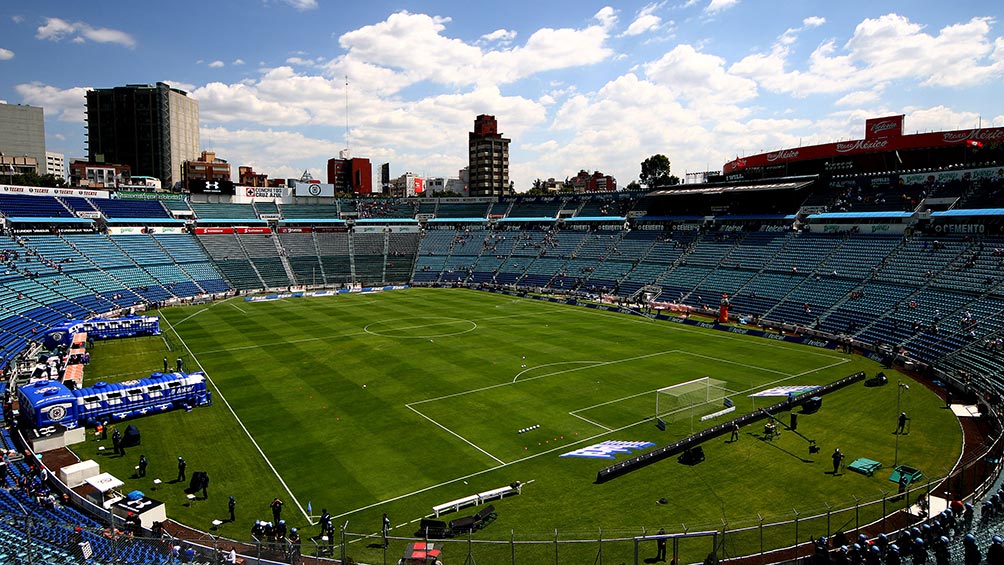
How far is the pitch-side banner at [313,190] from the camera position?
397 ft

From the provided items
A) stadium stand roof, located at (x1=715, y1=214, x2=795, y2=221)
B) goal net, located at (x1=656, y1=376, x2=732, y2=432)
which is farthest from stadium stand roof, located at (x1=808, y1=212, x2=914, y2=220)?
goal net, located at (x1=656, y1=376, x2=732, y2=432)

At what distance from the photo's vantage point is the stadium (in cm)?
2211

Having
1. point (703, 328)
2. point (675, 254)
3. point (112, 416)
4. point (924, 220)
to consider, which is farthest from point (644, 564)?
point (675, 254)

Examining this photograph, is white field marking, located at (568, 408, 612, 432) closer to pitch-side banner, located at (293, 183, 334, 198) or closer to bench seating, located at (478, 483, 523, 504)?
bench seating, located at (478, 483, 523, 504)

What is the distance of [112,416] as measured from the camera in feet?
110

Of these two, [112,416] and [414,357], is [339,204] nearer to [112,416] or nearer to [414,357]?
Answer: [414,357]

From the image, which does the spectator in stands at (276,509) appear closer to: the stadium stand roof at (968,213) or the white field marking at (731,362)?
the white field marking at (731,362)

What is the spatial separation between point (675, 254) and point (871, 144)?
89.9ft

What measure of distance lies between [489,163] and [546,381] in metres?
153

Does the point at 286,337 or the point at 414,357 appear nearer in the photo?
the point at 414,357

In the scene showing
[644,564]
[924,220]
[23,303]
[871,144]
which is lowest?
[644,564]

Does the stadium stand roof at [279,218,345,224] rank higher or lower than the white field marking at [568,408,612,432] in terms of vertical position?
higher

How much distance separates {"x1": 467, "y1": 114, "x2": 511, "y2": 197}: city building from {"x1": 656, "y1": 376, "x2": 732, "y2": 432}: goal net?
153837mm

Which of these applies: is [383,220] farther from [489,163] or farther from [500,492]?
[500,492]
